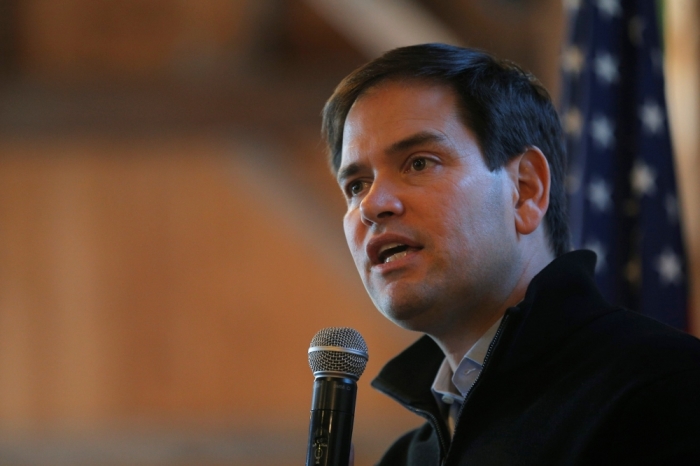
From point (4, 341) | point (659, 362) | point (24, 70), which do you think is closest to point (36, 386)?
point (4, 341)

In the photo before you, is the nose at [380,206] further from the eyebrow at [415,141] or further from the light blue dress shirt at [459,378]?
the light blue dress shirt at [459,378]

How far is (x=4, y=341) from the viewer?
5.50 metres

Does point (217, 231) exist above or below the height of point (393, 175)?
above

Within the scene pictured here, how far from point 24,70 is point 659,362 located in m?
5.36

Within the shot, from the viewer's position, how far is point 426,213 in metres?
1.53

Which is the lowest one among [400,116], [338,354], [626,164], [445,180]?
[338,354]

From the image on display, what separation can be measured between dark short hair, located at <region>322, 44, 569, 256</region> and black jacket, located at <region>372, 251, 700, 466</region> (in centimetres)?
24

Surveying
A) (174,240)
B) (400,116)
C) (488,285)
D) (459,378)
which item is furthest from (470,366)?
(174,240)

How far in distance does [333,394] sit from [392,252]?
1.09ft

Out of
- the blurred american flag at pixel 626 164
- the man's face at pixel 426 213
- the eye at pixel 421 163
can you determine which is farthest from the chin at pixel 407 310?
the blurred american flag at pixel 626 164

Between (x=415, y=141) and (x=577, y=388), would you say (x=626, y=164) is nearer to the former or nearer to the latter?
(x=415, y=141)

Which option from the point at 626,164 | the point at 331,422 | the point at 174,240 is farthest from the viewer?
the point at 174,240

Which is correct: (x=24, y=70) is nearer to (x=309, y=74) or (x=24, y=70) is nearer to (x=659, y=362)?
(x=309, y=74)

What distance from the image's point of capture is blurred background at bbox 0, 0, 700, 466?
5148 millimetres
